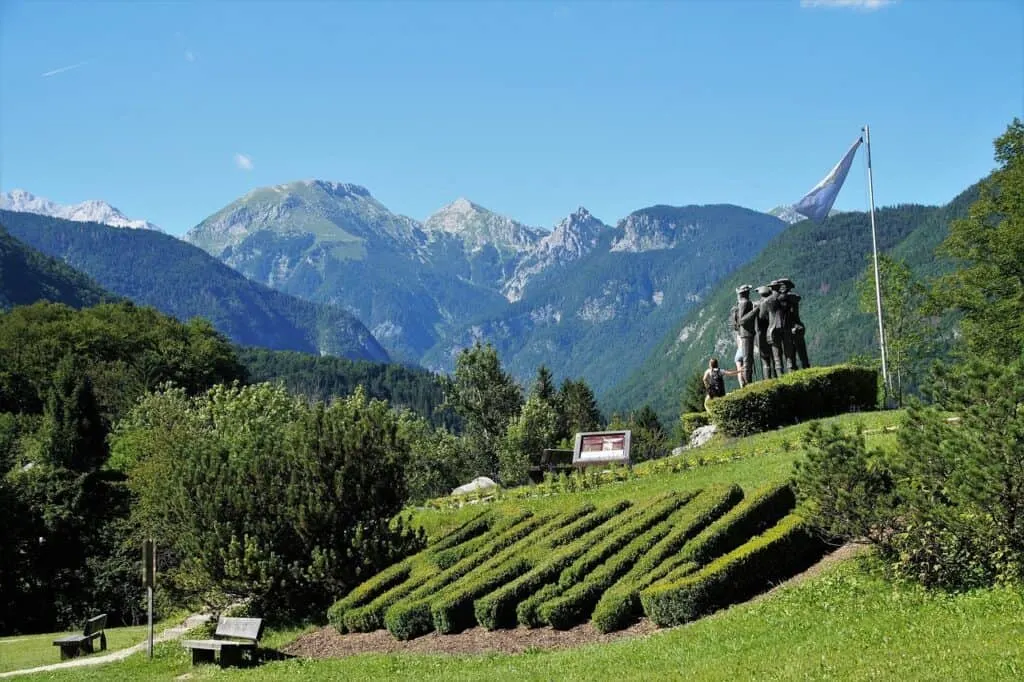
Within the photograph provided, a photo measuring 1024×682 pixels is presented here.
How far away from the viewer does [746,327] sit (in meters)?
36.2

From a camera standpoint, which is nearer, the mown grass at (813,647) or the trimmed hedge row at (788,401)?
the mown grass at (813,647)

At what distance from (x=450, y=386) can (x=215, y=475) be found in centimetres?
5145

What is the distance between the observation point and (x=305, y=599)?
24281mm

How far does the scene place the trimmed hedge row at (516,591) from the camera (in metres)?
19.1

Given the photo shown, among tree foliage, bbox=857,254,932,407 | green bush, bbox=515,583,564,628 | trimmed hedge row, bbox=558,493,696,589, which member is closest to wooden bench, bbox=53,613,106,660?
green bush, bbox=515,583,564,628

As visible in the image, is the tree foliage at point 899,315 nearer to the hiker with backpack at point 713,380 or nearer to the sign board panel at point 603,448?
the hiker with backpack at point 713,380

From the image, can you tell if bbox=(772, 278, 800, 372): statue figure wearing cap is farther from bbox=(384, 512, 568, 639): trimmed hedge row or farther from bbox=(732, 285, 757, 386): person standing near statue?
bbox=(384, 512, 568, 639): trimmed hedge row

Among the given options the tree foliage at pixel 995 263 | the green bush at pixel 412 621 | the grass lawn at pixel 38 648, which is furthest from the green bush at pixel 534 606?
the tree foliage at pixel 995 263

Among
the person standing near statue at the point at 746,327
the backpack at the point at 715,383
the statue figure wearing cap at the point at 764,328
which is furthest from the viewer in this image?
the backpack at the point at 715,383

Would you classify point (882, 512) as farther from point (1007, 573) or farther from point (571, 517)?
point (571, 517)

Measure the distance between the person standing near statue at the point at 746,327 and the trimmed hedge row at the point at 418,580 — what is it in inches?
602

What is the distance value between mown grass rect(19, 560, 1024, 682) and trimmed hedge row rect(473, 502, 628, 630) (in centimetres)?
146

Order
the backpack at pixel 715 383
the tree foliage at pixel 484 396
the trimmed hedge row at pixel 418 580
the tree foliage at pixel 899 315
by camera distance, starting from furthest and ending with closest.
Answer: the tree foliage at pixel 484 396 → the tree foliage at pixel 899 315 → the backpack at pixel 715 383 → the trimmed hedge row at pixel 418 580

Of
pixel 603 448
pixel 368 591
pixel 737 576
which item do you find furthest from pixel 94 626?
pixel 737 576
